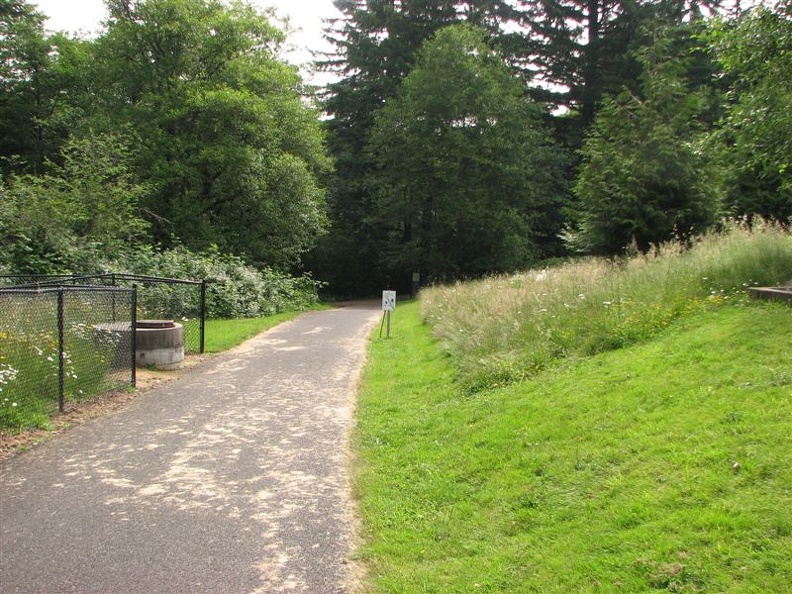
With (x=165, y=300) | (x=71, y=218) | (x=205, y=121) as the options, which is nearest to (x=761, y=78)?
(x=165, y=300)

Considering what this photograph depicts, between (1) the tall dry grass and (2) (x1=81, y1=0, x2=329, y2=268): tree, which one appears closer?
(1) the tall dry grass

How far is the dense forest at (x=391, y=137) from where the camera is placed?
16.9m

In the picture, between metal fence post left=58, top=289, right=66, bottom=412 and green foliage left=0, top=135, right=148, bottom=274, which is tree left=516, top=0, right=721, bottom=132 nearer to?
green foliage left=0, top=135, right=148, bottom=274

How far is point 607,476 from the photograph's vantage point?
172 inches

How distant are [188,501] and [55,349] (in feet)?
12.2

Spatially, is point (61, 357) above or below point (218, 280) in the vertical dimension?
below

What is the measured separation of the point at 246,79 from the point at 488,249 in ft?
57.5

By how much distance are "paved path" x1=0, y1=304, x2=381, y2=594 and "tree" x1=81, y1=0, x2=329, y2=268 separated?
2018cm

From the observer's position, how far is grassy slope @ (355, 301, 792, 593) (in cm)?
327

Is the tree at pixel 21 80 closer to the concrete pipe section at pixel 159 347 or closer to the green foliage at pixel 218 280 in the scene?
the green foliage at pixel 218 280

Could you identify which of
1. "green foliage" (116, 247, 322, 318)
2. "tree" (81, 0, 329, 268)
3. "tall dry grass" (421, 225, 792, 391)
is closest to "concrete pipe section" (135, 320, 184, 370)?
"green foliage" (116, 247, 322, 318)

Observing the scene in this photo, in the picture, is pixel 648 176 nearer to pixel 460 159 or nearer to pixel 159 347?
pixel 159 347

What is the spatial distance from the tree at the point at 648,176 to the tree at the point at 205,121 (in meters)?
14.9

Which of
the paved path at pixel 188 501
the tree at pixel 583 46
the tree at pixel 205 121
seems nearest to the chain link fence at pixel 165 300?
the paved path at pixel 188 501
